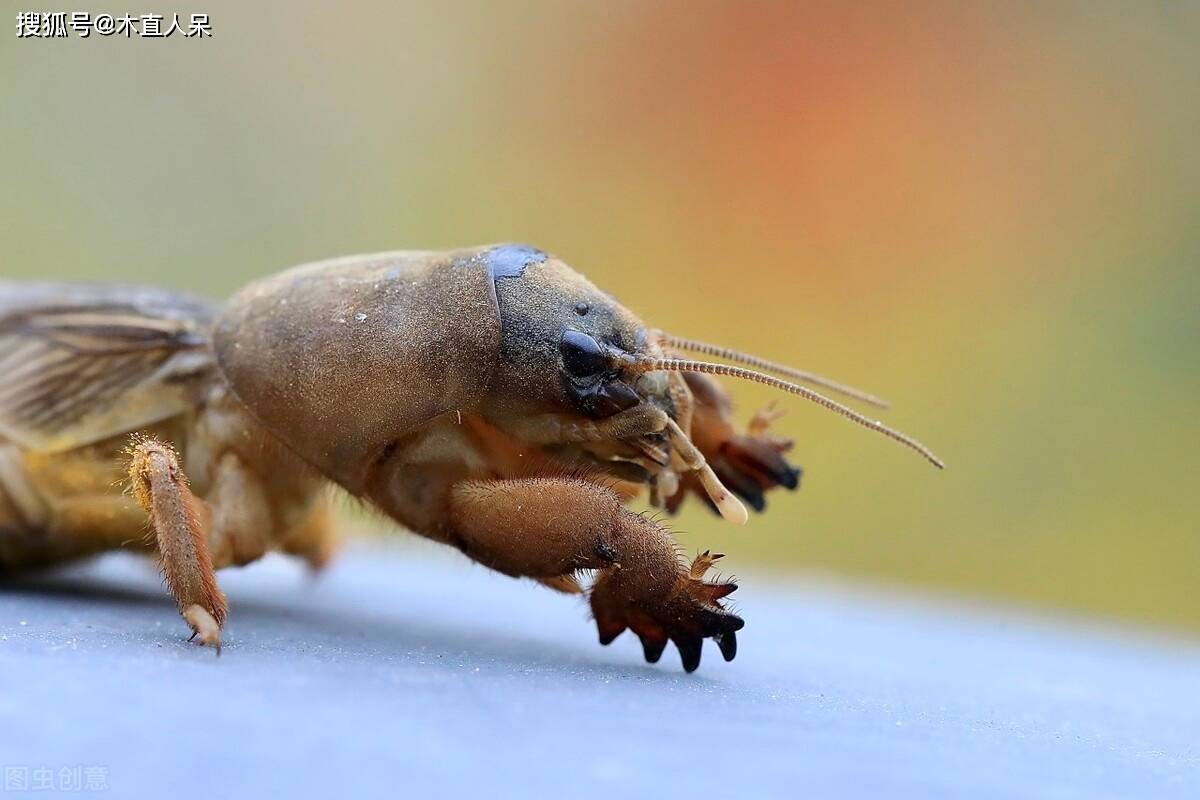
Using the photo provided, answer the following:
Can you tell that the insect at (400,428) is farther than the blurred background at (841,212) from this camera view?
No

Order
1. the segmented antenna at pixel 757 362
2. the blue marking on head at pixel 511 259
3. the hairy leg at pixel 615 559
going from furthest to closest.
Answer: the segmented antenna at pixel 757 362 < the blue marking on head at pixel 511 259 < the hairy leg at pixel 615 559

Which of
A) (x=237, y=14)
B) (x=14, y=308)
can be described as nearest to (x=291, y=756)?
(x=14, y=308)

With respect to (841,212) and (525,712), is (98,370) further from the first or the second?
(841,212)

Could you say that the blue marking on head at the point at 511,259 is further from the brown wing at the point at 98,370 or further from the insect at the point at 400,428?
the brown wing at the point at 98,370

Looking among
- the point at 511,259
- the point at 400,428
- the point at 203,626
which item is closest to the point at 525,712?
the point at 203,626

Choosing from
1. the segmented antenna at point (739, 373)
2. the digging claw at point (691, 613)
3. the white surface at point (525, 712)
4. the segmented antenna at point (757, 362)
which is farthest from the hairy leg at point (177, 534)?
the segmented antenna at point (757, 362)

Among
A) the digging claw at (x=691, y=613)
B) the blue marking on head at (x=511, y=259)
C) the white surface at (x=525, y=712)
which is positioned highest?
the blue marking on head at (x=511, y=259)
